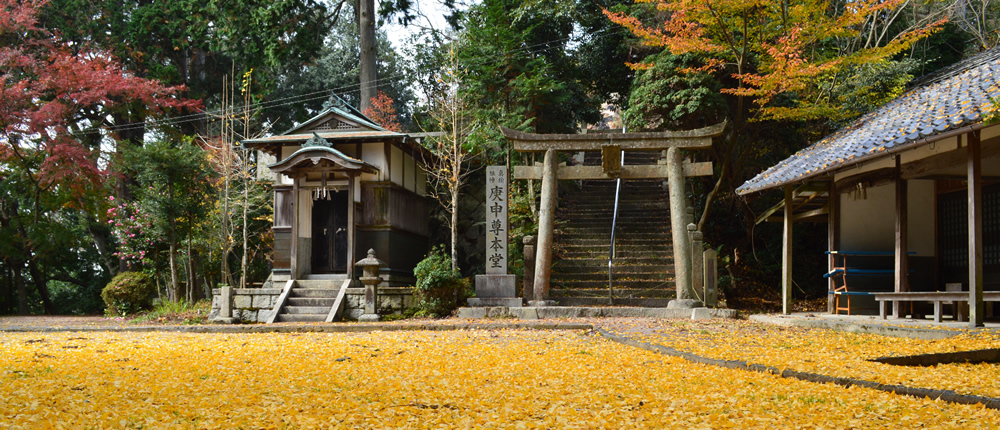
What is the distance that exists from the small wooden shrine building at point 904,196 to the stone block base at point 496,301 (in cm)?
456

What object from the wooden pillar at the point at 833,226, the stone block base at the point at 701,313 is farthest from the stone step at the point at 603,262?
the wooden pillar at the point at 833,226

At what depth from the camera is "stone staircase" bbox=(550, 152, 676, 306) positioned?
1452 cm

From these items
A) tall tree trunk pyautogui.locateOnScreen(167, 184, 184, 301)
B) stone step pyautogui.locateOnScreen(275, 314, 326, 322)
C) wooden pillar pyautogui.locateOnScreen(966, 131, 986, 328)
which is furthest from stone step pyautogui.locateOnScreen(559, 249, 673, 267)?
tall tree trunk pyautogui.locateOnScreen(167, 184, 184, 301)

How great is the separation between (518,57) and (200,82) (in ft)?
36.4

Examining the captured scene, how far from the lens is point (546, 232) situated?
512 inches

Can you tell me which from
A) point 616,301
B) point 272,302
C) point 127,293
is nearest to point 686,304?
point 616,301

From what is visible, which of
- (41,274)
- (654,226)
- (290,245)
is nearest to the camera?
(290,245)

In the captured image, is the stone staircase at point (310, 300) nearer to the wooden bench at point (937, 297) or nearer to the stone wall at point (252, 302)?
the stone wall at point (252, 302)

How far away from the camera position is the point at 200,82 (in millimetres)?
22297

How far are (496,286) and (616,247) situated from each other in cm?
454

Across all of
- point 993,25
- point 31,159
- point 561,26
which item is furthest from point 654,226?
point 31,159

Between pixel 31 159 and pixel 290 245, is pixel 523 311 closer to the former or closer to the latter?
pixel 290 245

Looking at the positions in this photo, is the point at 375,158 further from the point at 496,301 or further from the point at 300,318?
the point at 496,301

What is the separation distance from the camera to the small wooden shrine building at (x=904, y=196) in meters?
9.37
